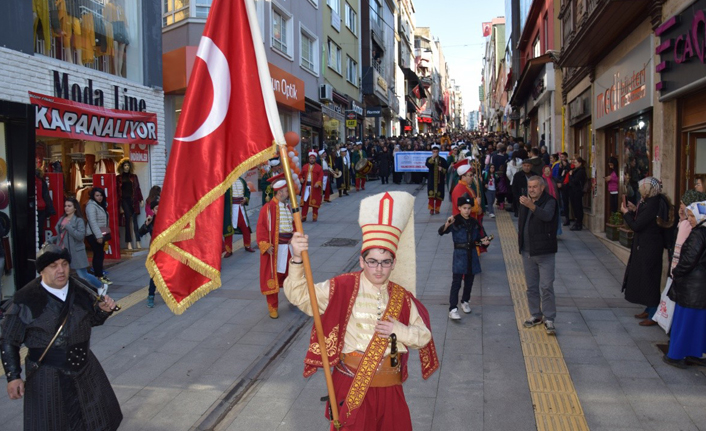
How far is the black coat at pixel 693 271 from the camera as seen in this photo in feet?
18.5

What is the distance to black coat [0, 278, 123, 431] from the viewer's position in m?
3.83

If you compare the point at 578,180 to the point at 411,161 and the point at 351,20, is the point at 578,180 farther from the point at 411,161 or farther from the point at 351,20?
the point at 351,20

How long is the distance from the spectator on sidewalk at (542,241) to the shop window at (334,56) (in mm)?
23059

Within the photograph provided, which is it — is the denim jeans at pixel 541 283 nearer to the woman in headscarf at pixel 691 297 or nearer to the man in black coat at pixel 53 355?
the woman in headscarf at pixel 691 297

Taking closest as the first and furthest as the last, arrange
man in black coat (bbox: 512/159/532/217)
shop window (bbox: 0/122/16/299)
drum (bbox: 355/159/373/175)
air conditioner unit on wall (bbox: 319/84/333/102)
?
shop window (bbox: 0/122/16/299), man in black coat (bbox: 512/159/532/217), drum (bbox: 355/159/373/175), air conditioner unit on wall (bbox: 319/84/333/102)

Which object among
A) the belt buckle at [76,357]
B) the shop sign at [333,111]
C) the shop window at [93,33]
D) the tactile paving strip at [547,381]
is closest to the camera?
the belt buckle at [76,357]

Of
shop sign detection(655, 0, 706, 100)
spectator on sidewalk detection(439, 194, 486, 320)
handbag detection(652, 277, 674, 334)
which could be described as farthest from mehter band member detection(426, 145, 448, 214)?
handbag detection(652, 277, 674, 334)

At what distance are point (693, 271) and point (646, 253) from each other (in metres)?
1.25

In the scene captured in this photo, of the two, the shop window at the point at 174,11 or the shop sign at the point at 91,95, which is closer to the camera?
the shop sign at the point at 91,95

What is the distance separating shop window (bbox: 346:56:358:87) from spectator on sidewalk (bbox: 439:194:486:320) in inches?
1037

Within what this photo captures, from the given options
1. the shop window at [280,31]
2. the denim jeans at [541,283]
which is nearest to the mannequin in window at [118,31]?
the shop window at [280,31]

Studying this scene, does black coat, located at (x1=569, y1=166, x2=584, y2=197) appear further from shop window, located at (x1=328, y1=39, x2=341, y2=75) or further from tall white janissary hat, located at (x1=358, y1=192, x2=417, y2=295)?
shop window, located at (x1=328, y1=39, x2=341, y2=75)

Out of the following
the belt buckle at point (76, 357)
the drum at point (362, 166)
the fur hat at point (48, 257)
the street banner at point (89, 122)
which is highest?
the street banner at point (89, 122)

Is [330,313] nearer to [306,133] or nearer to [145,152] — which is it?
[145,152]
